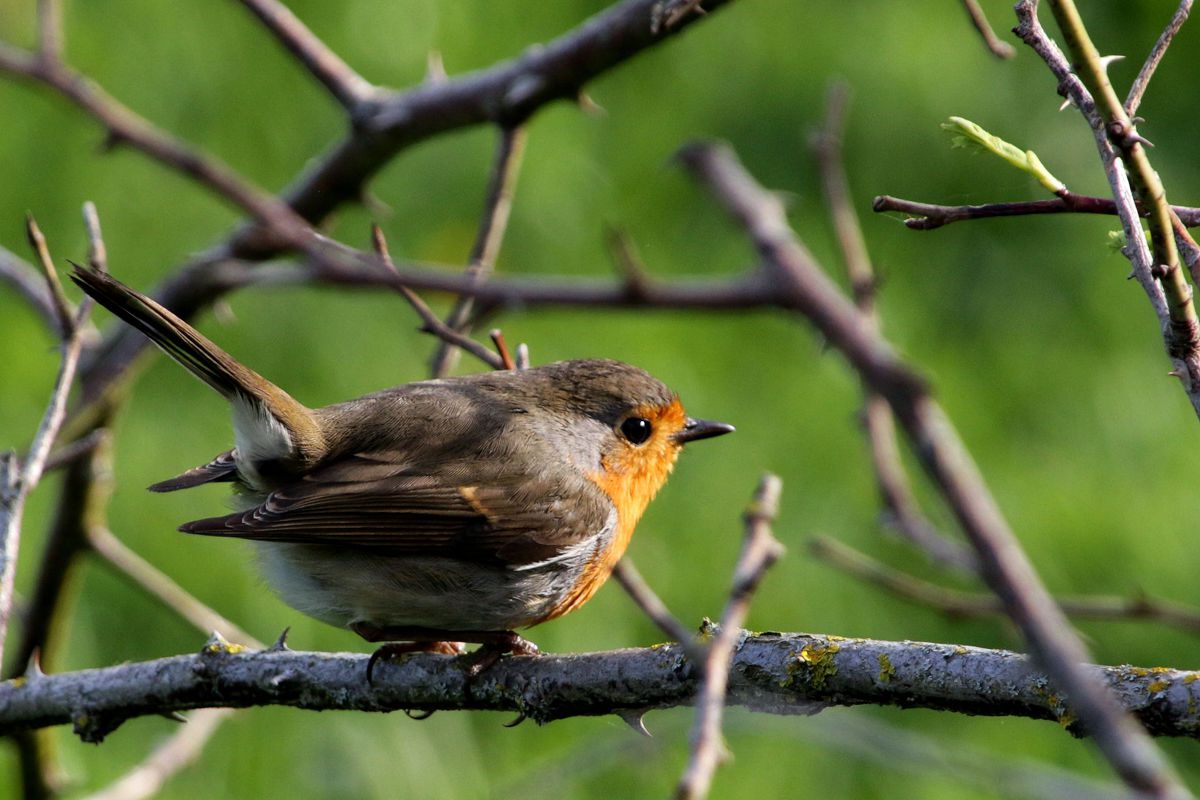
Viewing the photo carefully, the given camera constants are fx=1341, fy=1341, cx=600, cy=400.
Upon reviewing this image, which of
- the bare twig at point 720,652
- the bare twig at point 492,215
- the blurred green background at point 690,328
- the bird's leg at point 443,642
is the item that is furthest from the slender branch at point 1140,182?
the blurred green background at point 690,328

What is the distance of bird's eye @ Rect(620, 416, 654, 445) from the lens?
3.91 meters

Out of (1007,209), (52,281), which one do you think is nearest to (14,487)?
(52,281)

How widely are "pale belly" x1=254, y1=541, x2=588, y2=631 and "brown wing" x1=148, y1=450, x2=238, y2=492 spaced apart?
0.27 metres

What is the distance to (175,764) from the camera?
11.7 ft

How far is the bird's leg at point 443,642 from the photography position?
2918 mm

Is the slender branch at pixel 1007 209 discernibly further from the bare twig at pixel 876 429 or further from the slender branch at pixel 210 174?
the slender branch at pixel 210 174

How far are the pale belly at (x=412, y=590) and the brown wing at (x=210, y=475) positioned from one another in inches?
10.6

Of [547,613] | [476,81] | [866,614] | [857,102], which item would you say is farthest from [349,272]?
[857,102]

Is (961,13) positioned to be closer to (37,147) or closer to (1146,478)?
(1146,478)

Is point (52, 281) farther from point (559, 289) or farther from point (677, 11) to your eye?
point (559, 289)

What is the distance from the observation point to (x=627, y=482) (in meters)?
3.85

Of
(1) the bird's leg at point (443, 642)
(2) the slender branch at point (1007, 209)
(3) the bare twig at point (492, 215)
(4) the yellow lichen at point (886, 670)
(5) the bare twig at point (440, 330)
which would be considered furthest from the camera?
(3) the bare twig at point (492, 215)

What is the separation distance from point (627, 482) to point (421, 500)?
654 millimetres

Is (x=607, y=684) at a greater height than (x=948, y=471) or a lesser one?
greater
